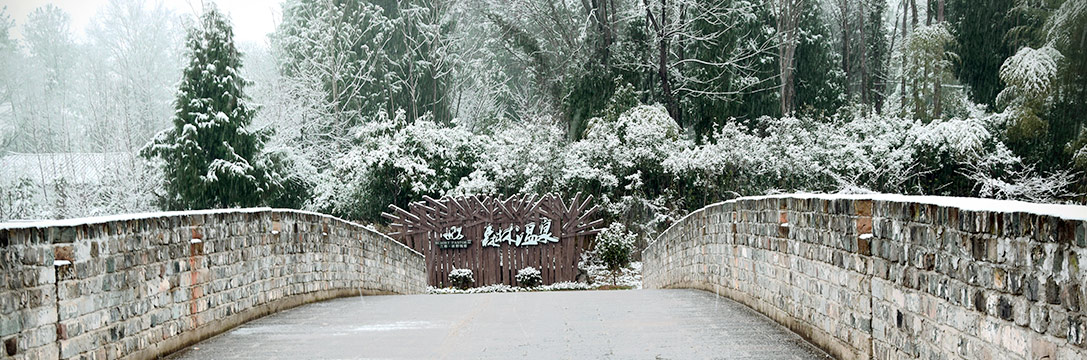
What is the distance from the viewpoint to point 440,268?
69.3 ft

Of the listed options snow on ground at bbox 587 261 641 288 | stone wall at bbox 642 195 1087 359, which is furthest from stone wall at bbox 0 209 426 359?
snow on ground at bbox 587 261 641 288

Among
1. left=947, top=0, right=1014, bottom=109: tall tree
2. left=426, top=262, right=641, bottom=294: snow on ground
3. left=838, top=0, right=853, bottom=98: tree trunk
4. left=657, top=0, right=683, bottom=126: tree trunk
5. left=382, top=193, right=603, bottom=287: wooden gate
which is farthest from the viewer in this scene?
left=838, top=0, right=853, bottom=98: tree trunk

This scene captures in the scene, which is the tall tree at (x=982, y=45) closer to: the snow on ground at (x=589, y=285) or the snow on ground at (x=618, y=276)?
the snow on ground at (x=618, y=276)

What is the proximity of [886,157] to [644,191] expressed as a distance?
5.74 metres

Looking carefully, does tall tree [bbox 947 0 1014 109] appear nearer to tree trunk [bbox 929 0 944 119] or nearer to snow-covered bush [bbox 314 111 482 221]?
tree trunk [bbox 929 0 944 119]

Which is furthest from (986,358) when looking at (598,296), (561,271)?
(561,271)

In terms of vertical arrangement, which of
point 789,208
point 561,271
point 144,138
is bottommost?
point 561,271

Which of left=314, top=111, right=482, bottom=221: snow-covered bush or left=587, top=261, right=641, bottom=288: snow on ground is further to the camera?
left=314, top=111, right=482, bottom=221: snow-covered bush

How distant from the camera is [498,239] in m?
21.1

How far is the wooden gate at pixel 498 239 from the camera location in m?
21.1

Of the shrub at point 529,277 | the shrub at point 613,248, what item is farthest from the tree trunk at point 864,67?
the shrub at point 529,277

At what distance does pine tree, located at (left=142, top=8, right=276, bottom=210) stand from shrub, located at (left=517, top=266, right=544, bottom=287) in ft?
29.4

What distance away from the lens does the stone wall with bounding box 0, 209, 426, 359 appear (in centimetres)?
523

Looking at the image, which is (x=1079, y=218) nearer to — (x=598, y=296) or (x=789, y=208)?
(x=789, y=208)
